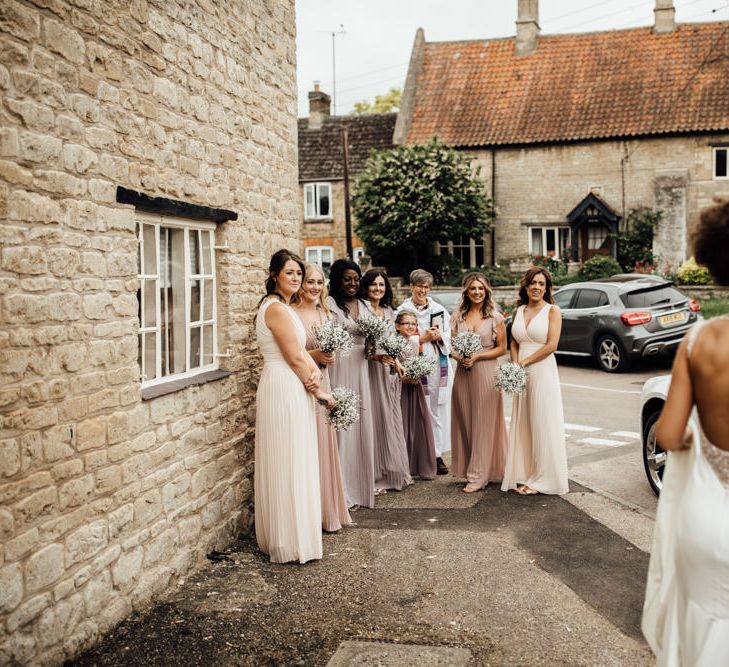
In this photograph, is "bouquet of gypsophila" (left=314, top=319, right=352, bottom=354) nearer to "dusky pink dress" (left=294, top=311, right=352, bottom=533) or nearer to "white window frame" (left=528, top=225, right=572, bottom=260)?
"dusky pink dress" (left=294, top=311, right=352, bottom=533)

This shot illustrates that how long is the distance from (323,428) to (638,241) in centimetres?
2712

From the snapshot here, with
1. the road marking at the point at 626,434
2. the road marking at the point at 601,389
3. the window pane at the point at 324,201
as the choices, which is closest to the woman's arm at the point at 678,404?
the road marking at the point at 626,434

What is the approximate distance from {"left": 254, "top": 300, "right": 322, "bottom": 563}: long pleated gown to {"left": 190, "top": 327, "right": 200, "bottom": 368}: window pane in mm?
591

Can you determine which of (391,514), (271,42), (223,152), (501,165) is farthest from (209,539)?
(501,165)

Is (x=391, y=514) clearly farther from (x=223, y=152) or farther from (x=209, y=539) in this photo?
(x=223, y=152)

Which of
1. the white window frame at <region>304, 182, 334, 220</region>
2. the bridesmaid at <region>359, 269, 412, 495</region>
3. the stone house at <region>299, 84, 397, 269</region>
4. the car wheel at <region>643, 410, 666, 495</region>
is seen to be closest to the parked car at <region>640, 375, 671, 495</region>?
the car wheel at <region>643, 410, 666, 495</region>

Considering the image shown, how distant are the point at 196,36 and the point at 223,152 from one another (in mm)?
906

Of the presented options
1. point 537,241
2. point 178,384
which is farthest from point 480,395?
point 537,241

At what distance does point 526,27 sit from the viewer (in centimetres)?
3566

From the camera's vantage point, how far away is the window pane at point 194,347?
661 cm

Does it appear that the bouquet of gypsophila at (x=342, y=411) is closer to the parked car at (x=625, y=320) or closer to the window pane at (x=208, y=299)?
the window pane at (x=208, y=299)

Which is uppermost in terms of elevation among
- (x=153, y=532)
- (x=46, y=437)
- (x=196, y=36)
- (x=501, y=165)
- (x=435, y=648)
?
(x=501, y=165)

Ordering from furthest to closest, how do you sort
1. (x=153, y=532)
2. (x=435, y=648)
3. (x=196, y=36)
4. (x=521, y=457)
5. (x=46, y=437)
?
(x=521, y=457), (x=196, y=36), (x=153, y=532), (x=435, y=648), (x=46, y=437)

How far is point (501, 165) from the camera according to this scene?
33594mm
